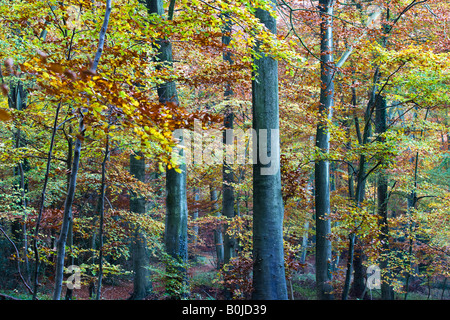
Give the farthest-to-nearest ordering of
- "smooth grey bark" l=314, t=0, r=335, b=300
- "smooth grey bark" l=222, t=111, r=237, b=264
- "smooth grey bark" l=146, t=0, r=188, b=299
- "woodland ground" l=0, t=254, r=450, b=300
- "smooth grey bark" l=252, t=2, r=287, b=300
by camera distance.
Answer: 1. "woodland ground" l=0, t=254, r=450, b=300
2. "smooth grey bark" l=222, t=111, r=237, b=264
3. "smooth grey bark" l=314, t=0, r=335, b=300
4. "smooth grey bark" l=146, t=0, r=188, b=299
5. "smooth grey bark" l=252, t=2, r=287, b=300

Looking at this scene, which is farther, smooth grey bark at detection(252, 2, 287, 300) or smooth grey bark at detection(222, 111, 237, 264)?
smooth grey bark at detection(222, 111, 237, 264)

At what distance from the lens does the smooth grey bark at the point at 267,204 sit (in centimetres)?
472

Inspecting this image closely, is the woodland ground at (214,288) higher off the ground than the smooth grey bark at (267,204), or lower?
lower

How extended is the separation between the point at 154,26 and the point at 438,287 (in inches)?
693

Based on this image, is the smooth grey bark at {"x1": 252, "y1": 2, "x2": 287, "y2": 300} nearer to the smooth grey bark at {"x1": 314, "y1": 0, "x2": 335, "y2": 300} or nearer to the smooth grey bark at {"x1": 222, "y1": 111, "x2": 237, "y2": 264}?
the smooth grey bark at {"x1": 314, "y1": 0, "x2": 335, "y2": 300}

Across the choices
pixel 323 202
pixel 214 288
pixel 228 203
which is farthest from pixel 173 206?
pixel 214 288

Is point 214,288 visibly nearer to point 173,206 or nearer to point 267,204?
point 173,206

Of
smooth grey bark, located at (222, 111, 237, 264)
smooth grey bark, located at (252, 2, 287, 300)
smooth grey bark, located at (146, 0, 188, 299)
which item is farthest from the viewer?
smooth grey bark, located at (222, 111, 237, 264)

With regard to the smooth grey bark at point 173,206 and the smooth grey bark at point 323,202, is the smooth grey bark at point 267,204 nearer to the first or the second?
the smooth grey bark at point 173,206

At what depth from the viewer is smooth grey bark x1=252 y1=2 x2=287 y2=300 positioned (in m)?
4.72

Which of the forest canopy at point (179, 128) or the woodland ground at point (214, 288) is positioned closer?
the forest canopy at point (179, 128)

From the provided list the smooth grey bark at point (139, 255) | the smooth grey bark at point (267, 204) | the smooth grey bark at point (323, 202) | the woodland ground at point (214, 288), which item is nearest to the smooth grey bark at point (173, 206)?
the smooth grey bark at point (267, 204)

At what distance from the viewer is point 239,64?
253 inches

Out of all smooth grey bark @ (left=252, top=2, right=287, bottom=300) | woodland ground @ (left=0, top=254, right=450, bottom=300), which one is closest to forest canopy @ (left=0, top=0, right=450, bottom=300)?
smooth grey bark @ (left=252, top=2, right=287, bottom=300)
